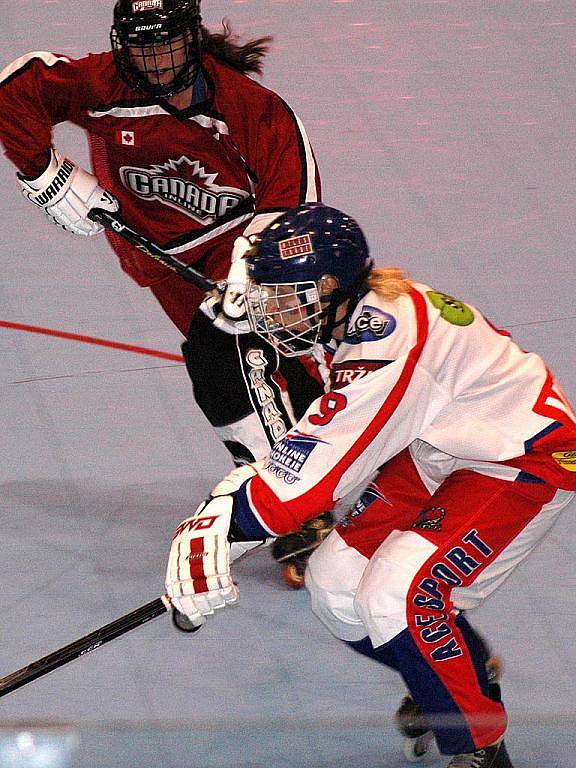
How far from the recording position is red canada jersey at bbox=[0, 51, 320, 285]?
3309 millimetres

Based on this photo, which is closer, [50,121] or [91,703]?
[91,703]

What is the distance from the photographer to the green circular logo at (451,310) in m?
2.46

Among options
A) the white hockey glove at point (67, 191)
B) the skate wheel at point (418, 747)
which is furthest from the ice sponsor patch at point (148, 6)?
Result: the skate wheel at point (418, 747)

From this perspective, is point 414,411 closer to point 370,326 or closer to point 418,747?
point 370,326

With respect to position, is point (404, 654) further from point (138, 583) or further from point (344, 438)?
point (138, 583)

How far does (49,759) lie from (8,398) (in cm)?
258

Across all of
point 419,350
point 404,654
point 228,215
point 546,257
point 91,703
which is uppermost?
point 419,350

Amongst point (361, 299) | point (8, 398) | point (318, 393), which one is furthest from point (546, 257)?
point (361, 299)

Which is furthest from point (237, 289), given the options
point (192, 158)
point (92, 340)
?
point (92, 340)

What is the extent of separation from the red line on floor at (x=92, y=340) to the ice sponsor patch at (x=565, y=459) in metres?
2.06

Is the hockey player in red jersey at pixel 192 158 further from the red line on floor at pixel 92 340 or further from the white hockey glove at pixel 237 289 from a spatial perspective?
the red line on floor at pixel 92 340

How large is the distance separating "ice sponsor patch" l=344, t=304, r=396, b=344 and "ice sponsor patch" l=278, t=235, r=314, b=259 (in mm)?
162

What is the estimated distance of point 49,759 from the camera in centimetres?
166

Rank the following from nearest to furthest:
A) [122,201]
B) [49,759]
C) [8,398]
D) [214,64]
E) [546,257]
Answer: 1. [49,759]
2. [214,64]
3. [122,201]
4. [8,398]
5. [546,257]
